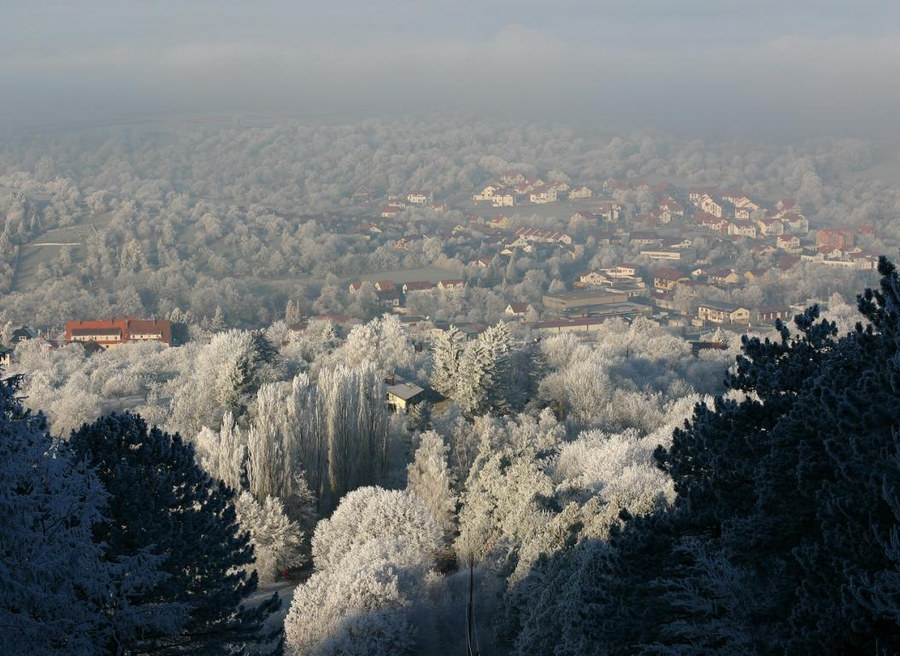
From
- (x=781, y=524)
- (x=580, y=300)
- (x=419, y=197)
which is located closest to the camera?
(x=781, y=524)

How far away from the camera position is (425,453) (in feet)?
63.2

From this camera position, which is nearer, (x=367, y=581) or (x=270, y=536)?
(x=367, y=581)

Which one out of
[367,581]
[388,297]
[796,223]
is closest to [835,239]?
[796,223]

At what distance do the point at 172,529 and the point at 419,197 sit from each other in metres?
99.7

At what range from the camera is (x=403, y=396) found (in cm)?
2484

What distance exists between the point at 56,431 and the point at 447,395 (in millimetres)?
10475

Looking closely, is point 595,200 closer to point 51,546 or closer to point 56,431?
point 56,431

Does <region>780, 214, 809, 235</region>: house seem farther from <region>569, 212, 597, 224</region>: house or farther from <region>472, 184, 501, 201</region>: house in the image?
<region>472, 184, 501, 201</region>: house

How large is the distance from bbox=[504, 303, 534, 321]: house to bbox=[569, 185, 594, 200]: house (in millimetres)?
49145

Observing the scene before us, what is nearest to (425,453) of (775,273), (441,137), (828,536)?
(828,536)

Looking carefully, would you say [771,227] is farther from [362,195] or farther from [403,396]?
[403,396]

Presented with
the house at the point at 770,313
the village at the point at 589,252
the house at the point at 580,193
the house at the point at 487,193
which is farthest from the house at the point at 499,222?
the house at the point at 770,313

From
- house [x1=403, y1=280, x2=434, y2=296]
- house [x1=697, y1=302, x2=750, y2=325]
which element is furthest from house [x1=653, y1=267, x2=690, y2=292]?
house [x1=403, y1=280, x2=434, y2=296]

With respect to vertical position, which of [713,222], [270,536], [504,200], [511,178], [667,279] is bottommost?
[667,279]
